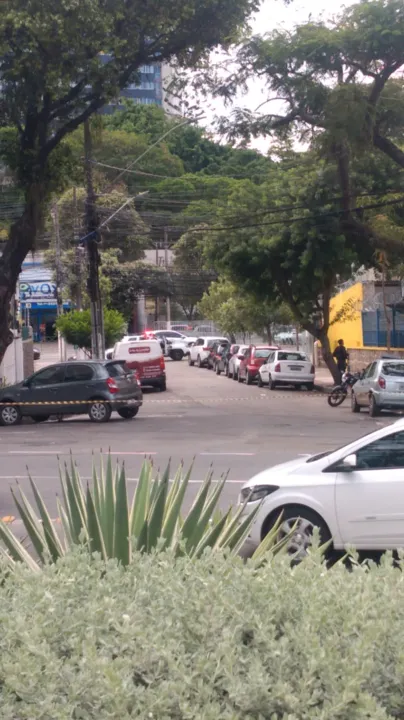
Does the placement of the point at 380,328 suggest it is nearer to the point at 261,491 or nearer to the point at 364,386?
the point at 364,386

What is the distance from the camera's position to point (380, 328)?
39.0 meters

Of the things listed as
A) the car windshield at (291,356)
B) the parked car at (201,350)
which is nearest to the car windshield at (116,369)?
the car windshield at (291,356)

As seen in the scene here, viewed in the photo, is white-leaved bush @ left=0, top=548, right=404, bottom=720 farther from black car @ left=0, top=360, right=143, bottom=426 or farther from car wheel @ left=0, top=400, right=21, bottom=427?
car wheel @ left=0, top=400, right=21, bottom=427

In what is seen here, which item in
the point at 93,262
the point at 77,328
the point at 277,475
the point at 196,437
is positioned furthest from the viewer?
the point at 77,328

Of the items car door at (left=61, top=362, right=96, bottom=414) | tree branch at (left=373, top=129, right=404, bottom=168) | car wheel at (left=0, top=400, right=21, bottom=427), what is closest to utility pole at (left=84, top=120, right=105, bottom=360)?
car door at (left=61, top=362, right=96, bottom=414)

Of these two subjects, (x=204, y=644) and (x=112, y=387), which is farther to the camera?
(x=112, y=387)

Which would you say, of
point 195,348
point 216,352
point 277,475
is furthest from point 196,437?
point 195,348

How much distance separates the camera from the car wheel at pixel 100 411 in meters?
24.5

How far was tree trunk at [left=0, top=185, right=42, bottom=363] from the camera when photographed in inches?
1003

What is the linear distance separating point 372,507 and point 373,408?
15.7 metres

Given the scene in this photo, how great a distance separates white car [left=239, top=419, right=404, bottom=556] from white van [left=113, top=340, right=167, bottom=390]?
26570 mm

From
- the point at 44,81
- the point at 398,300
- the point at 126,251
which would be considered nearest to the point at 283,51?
the point at 44,81

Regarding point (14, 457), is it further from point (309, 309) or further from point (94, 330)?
point (309, 309)

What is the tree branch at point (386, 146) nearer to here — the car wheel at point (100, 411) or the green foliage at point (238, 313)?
the car wheel at point (100, 411)
